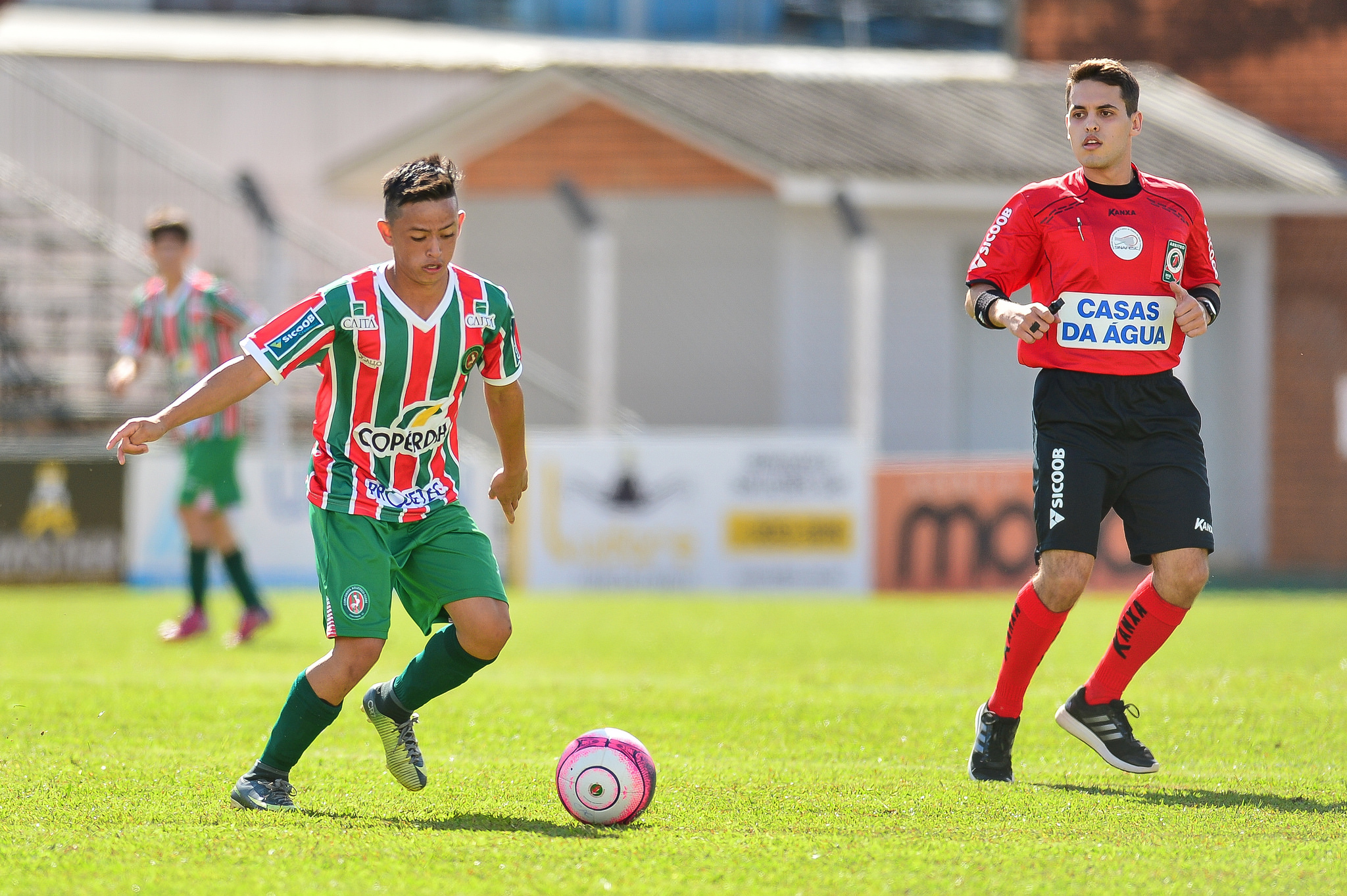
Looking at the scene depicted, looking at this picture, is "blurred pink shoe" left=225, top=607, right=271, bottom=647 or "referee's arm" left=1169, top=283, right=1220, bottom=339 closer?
"referee's arm" left=1169, top=283, right=1220, bottom=339

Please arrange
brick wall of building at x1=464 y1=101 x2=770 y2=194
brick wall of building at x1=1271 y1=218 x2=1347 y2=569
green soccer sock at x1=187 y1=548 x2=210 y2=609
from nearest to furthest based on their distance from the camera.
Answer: green soccer sock at x1=187 y1=548 x2=210 y2=609 → brick wall of building at x1=464 y1=101 x2=770 y2=194 → brick wall of building at x1=1271 y1=218 x2=1347 y2=569

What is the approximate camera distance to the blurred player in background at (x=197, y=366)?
9844mm

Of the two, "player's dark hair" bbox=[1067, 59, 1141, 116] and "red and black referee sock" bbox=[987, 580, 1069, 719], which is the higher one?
"player's dark hair" bbox=[1067, 59, 1141, 116]

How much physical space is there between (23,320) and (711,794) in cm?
1499

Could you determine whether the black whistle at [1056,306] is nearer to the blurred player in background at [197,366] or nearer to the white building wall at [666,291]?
the blurred player in background at [197,366]

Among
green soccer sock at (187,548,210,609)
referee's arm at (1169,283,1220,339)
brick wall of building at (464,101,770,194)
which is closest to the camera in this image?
referee's arm at (1169,283,1220,339)

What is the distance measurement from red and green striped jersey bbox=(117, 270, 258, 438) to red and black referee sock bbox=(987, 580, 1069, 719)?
559cm

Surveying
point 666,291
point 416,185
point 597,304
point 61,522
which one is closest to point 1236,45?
point 666,291

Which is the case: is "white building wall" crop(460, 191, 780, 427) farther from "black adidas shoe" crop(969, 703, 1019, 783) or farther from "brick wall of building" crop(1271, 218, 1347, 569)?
"black adidas shoe" crop(969, 703, 1019, 783)

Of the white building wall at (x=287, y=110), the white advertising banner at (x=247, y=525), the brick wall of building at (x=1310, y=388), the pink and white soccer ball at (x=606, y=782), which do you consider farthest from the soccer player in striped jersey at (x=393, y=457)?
the white building wall at (x=287, y=110)

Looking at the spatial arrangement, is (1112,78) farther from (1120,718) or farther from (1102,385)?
(1120,718)

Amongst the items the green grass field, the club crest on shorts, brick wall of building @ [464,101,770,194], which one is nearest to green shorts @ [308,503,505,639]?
the club crest on shorts

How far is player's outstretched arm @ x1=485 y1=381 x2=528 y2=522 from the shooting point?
5.28 meters

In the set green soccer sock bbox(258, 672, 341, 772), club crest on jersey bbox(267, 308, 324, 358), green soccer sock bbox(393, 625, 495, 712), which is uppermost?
club crest on jersey bbox(267, 308, 324, 358)
